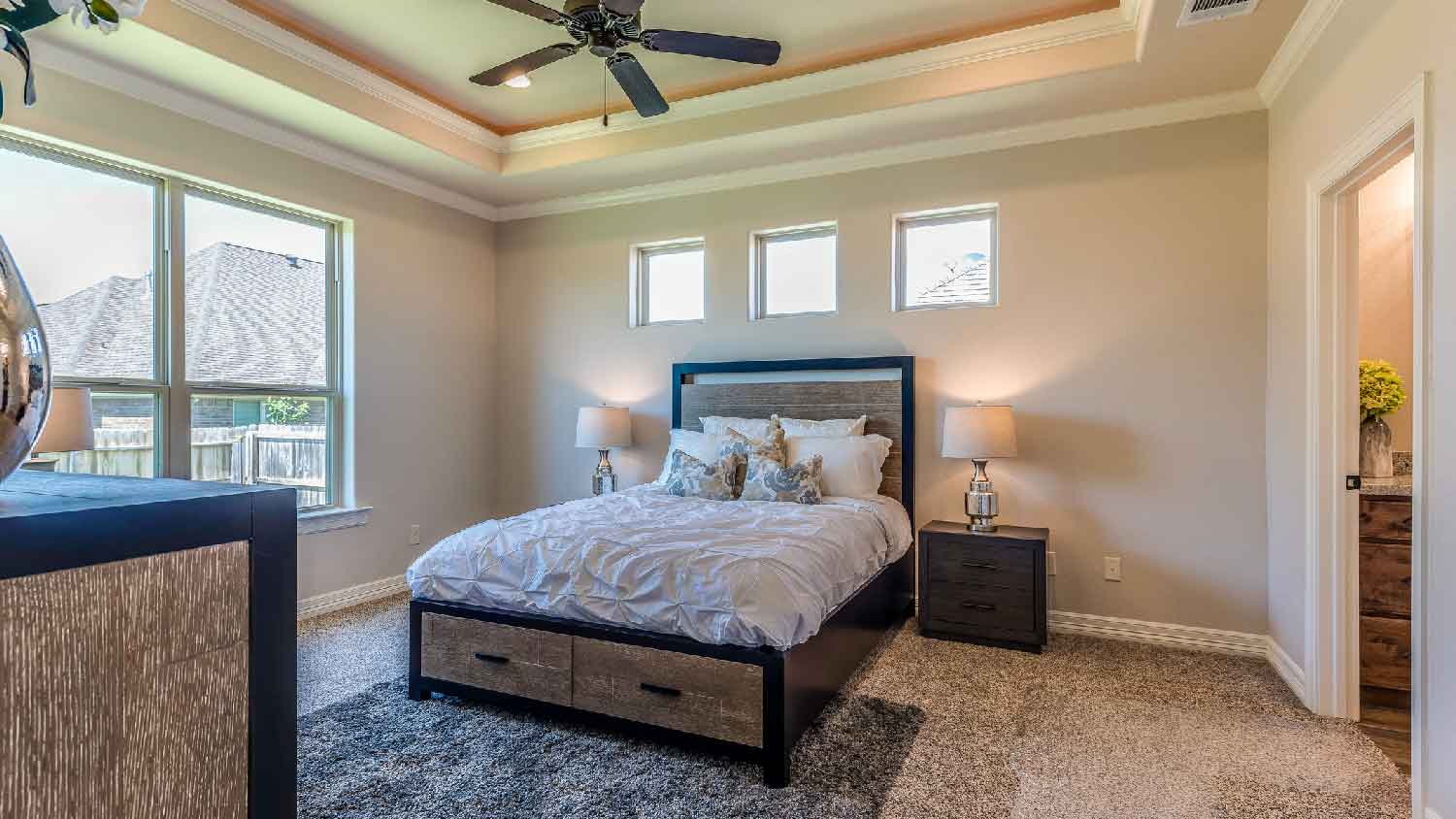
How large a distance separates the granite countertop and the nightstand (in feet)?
4.10

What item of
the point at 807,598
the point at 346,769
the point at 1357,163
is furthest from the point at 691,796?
the point at 1357,163

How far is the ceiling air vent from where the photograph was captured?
272 cm

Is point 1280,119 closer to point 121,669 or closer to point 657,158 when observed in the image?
point 657,158

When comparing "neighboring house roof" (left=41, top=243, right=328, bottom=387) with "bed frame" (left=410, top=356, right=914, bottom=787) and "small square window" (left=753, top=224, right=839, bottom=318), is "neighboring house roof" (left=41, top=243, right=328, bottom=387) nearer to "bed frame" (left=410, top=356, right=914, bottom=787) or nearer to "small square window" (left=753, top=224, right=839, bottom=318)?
"bed frame" (left=410, top=356, right=914, bottom=787)

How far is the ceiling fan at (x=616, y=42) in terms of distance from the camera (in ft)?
8.71

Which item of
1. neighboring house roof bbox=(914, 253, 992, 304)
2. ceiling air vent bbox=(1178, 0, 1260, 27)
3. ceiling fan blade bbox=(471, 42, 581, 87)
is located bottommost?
neighboring house roof bbox=(914, 253, 992, 304)

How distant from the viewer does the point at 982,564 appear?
3592 millimetres

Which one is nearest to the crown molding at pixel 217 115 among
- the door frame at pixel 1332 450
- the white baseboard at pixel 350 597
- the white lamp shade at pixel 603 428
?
the white lamp shade at pixel 603 428

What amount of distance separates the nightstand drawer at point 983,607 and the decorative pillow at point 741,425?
4.14 feet

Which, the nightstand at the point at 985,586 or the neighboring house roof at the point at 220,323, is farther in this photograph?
the nightstand at the point at 985,586

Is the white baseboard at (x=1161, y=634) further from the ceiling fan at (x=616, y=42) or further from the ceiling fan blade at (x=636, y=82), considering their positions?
the ceiling fan blade at (x=636, y=82)

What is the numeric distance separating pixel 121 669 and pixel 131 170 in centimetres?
394

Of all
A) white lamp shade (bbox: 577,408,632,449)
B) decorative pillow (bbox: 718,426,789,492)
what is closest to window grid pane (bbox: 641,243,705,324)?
white lamp shade (bbox: 577,408,632,449)

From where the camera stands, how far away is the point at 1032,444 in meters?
3.93
